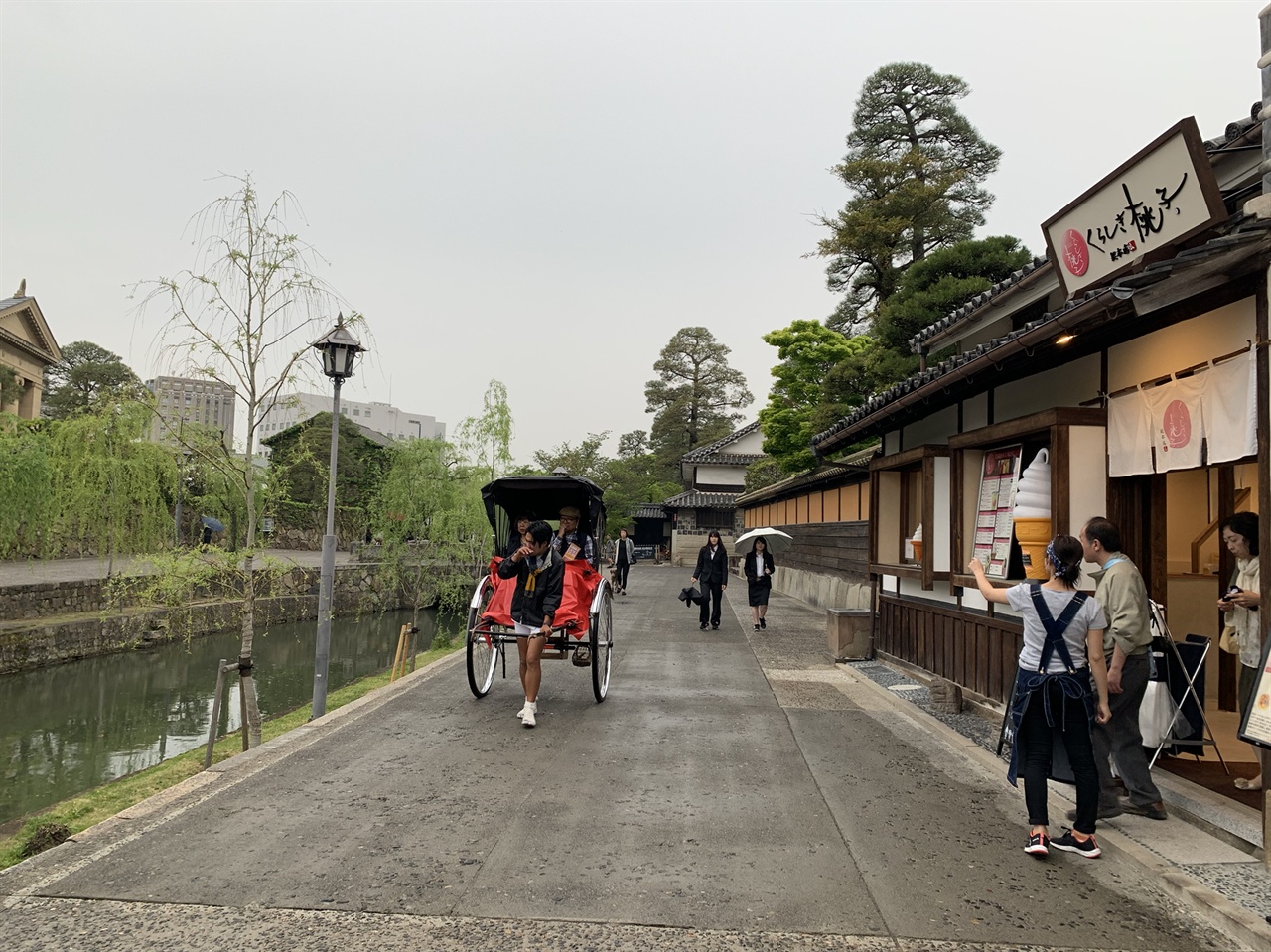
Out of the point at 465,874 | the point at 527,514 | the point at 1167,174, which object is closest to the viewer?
the point at 465,874

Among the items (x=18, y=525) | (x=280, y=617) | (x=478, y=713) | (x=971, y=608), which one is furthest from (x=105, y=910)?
(x=280, y=617)

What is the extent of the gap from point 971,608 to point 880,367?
11.2 meters

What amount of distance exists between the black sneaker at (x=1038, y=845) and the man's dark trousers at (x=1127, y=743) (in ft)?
1.86

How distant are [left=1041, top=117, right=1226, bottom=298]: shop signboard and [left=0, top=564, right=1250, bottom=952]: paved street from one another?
10.9ft

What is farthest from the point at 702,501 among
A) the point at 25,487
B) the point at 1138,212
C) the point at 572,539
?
the point at 1138,212

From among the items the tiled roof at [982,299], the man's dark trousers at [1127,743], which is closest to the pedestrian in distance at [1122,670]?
the man's dark trousers at [1127,743]

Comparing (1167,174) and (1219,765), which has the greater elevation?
(1167,174)

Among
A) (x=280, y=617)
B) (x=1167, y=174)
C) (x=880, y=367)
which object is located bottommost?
(x=280, y=617)

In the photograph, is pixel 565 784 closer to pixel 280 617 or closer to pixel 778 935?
pixel 778 935

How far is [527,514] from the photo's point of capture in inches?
352

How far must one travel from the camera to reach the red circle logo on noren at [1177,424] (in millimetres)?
4809

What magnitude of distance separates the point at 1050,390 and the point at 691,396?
49960 mm

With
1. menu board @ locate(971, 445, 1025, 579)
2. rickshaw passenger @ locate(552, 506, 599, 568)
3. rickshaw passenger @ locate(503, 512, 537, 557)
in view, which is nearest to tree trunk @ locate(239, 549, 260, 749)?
rickshaw passenger @ locate(503, 512, 537, 557)

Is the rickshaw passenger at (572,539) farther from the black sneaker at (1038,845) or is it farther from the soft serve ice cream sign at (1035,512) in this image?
the black sneaker at (1038,845)
